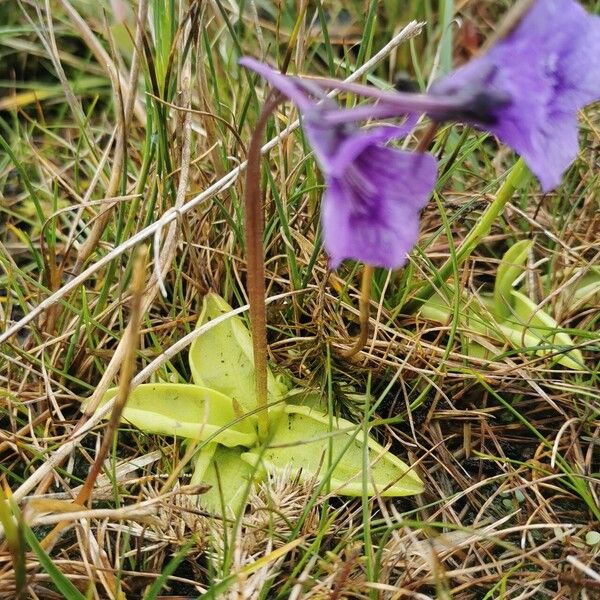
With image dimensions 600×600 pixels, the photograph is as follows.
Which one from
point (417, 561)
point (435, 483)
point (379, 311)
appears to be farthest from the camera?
point (379, 311)

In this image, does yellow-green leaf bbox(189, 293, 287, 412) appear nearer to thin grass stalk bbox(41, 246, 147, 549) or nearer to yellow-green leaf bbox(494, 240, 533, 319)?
thin grass stalk bbox(41, 246, 147, 549)

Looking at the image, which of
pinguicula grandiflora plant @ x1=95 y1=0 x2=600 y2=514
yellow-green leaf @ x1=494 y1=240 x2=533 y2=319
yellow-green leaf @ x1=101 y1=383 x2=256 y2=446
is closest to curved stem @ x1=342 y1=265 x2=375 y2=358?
pinguicula grandiflora plant @ x1=95 y1=0 x2=600 y2=514

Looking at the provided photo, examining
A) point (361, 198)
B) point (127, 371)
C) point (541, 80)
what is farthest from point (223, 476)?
point (541, 80)

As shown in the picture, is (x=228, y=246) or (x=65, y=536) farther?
(x=228, y=246)

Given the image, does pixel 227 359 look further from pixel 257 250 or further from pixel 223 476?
pixel 257 250

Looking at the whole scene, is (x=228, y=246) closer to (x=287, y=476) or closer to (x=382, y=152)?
(x=287, y=476)

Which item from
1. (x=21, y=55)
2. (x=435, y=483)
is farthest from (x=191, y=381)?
(x=21, y=55)

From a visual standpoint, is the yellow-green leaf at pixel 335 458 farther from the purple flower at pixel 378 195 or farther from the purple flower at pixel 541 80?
the purple flower at pixel 541 80
